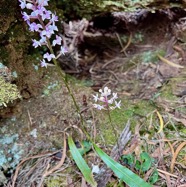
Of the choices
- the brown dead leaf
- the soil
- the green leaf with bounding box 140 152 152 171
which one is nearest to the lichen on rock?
the soil

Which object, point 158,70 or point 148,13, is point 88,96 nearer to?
point 158,70

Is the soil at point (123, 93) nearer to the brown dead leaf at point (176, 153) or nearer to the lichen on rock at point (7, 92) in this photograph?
the brown dead leaf at point (176, 153)

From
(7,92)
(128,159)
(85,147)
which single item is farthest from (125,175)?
(7,92)

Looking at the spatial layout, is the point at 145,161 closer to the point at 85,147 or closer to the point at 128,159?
the point at 128,159

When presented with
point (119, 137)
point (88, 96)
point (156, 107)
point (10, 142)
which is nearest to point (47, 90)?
point (88, 96)

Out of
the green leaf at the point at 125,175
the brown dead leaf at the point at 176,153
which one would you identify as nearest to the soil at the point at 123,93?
the brown dead leaf at the point at 176,153

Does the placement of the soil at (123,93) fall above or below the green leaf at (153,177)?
above

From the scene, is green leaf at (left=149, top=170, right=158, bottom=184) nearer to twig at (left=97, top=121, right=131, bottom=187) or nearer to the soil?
the soil
